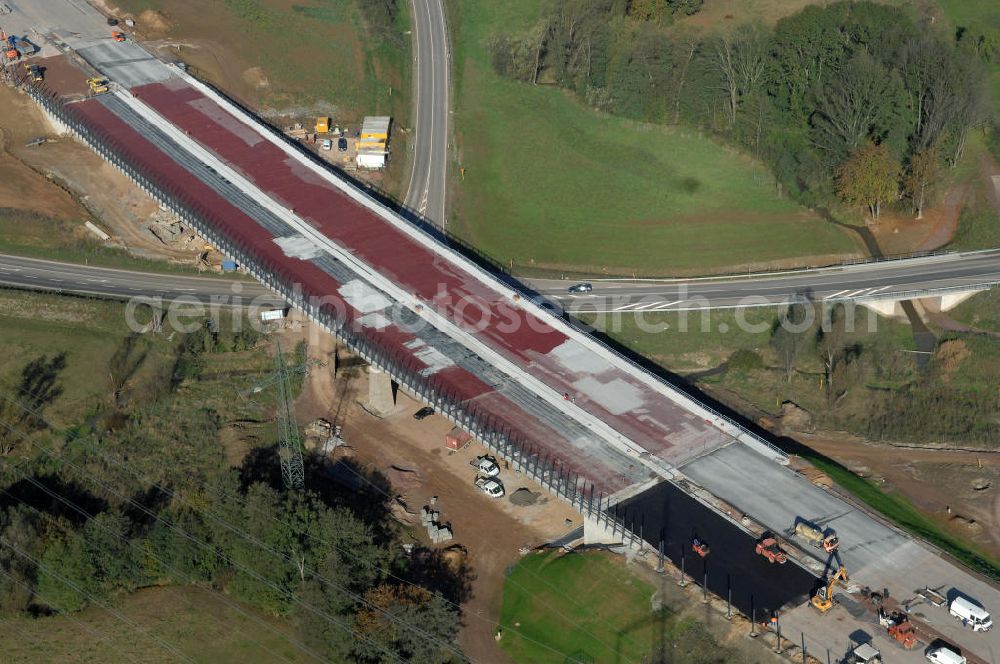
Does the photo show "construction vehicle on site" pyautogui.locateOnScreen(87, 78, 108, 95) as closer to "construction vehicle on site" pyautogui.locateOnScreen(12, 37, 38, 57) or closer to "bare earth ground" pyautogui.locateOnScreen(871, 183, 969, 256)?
"construction vehicle on site" pyautogui.locateOnScreen(12, 37, 38, 57)

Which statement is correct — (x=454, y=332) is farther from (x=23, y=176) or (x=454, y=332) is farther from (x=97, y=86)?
(x=97, y=86)

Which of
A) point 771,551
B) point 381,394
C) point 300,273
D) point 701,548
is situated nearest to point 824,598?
point 771,551

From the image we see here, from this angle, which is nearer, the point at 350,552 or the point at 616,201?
the point at 350,552

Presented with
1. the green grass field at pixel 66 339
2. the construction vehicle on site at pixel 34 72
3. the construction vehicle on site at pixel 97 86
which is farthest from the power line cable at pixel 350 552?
the construction vehicle on site at pixel 34 72

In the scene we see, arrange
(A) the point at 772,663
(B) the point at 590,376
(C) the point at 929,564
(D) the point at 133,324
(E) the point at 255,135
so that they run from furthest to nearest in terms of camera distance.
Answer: (E) the point at 255,135
(D) the point at 133,324
(B) the point at 590,376
(C) the point at 929,564
(A) the point at 772,663

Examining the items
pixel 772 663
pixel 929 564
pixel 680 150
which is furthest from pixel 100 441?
pixel 680 150

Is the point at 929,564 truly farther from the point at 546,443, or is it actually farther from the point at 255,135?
the point at 255,135

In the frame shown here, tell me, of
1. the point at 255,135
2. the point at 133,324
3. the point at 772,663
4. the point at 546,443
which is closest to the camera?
the point at 772,663
